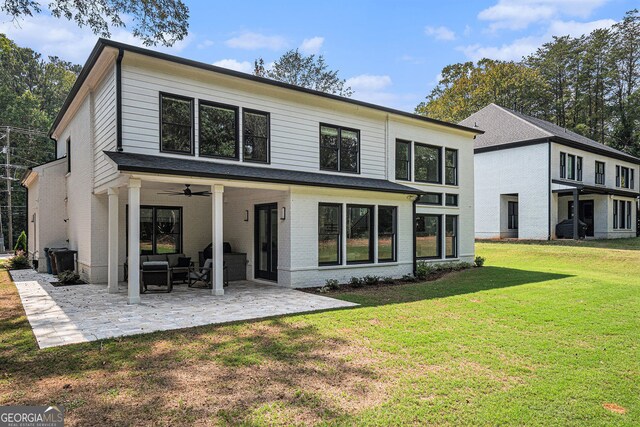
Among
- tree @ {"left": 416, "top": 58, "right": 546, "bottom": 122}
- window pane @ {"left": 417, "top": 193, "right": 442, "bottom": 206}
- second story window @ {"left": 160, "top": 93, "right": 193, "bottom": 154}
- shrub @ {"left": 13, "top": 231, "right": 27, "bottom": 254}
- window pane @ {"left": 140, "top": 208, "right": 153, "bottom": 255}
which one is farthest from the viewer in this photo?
tree @ {"left": 416, "top": 58, "right": 546, "bottom": 122}

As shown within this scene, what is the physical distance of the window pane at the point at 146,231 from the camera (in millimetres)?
12508

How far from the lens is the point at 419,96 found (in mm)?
47781

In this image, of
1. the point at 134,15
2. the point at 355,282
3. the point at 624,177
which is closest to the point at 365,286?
the point at 355,282

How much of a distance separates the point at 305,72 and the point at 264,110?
2984cm

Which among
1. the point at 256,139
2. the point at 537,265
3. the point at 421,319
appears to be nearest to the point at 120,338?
the point at 421,319

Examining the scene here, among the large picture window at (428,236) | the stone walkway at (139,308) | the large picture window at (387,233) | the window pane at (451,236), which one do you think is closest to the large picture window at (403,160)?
the large picture window at (428,236)

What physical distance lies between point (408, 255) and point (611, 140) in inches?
1654

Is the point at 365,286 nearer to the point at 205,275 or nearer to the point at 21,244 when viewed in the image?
the point at 205,275

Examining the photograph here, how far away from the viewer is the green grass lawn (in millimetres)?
3801

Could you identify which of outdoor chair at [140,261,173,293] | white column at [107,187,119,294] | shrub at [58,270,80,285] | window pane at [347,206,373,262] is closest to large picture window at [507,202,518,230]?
window pane at [347,206,373,262]

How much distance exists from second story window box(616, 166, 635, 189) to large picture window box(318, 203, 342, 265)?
30.4 meters

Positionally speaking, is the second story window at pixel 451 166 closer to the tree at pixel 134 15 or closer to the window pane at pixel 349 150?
the window pane at pixel 349 150

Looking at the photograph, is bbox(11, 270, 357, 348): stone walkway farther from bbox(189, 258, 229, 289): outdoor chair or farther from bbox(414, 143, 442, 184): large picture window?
bbox(414, 143, 442, 184): large picture window

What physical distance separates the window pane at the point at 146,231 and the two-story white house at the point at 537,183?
875 inches
